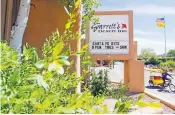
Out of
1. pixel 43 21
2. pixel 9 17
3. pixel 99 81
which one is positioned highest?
pixel 43 21

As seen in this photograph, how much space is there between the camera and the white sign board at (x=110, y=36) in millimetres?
11086

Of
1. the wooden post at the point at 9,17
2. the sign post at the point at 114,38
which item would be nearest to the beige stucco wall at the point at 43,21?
the wooden post at the point at 9,17

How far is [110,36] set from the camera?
36.9 ft

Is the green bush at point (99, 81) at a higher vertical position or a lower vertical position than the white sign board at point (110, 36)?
lower

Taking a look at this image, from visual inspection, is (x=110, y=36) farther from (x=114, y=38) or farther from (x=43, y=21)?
(x=43, y=21)

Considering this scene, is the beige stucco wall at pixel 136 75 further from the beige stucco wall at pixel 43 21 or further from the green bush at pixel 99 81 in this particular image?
the beige stucco wall at pixel 43 21

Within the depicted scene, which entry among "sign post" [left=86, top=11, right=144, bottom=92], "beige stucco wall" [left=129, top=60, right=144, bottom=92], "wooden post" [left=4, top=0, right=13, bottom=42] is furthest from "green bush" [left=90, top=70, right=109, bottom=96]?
"wooden post" [left=4, top=0, right=13, bottom=42]

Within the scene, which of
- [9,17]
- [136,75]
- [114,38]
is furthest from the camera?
[136,75]

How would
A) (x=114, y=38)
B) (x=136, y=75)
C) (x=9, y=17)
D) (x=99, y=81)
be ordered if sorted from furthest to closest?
(x=136, y=75) < (x=114, y=38) < (x=99, y=81) < (x=9, y=17)

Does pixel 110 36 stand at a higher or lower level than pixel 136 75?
higher

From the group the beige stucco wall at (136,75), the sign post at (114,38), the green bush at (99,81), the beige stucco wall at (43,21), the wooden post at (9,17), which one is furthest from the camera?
the beige stucco wall at (136,75)

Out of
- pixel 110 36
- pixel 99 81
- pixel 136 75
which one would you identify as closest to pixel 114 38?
pixel 110 36

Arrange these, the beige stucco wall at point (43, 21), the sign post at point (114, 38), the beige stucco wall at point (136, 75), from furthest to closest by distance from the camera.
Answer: the beige stucco wall at point (136, 75), the sign post at point (114, 38), the beige stucco wall at point (43, 21)

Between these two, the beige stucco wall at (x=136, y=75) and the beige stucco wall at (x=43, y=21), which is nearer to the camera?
the beige stucco wall at (x=43, y=21)
